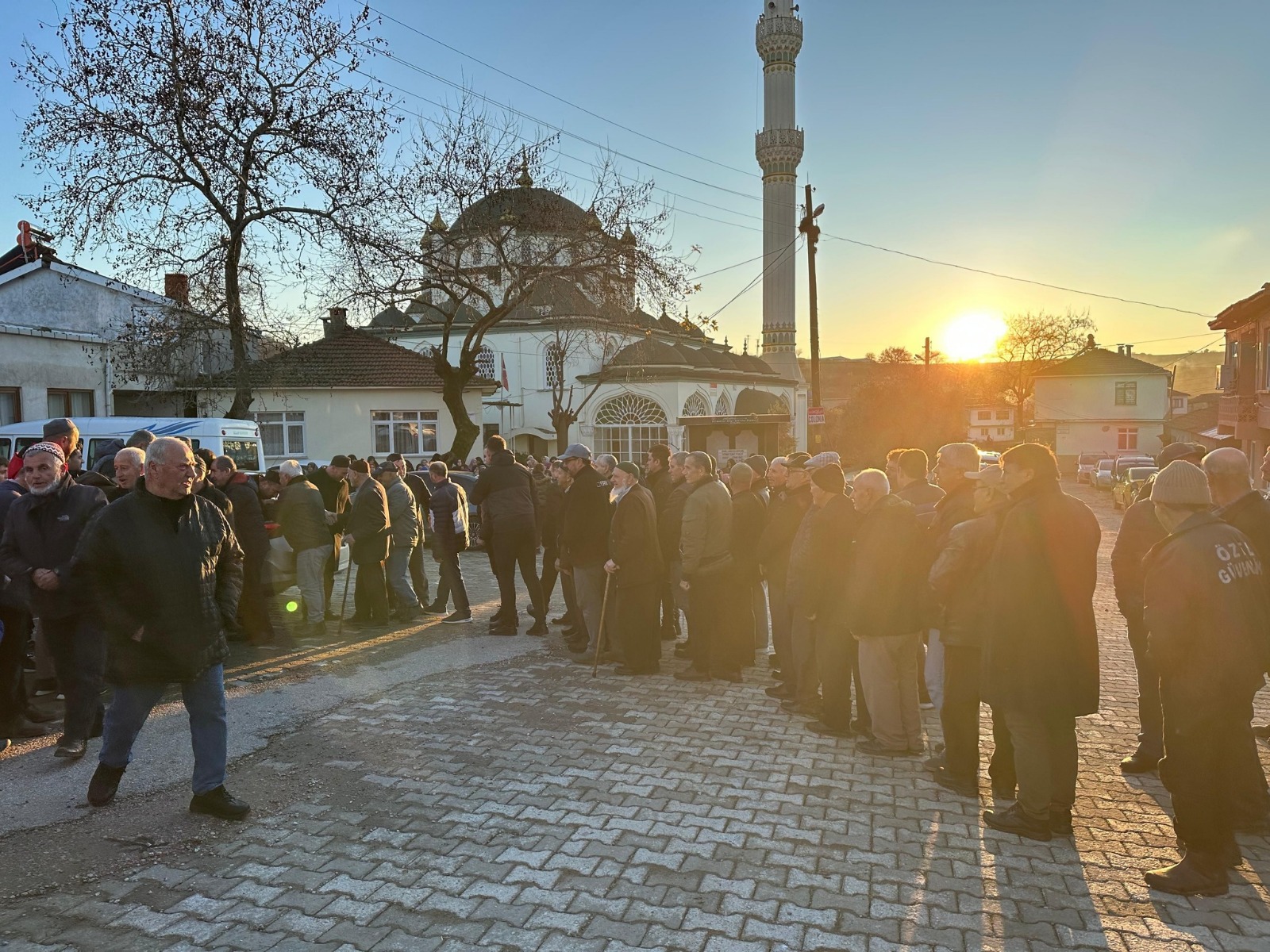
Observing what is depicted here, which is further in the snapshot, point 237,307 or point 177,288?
point 177,288

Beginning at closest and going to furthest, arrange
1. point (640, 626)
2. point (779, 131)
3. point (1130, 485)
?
point (640, 626)
point (1130, 485)
point (779, 131)

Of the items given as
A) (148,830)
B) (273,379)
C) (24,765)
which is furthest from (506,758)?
(273,379)

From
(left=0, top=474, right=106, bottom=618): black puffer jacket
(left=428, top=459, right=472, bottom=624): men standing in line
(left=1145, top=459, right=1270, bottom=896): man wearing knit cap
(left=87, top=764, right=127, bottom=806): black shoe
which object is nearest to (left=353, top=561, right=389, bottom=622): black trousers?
(left=428, top=459, right=472, bottom=624): men standing in line

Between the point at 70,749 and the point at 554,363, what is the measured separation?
120 ft

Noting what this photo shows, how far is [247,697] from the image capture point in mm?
6672

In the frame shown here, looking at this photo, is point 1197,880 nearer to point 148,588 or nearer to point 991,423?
point 148,588

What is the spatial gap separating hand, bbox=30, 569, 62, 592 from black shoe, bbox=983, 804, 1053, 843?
18.1 ft

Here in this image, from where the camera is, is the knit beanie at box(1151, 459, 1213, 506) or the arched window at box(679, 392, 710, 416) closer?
the knit beanie at box(1151, 459, 1213, 506)

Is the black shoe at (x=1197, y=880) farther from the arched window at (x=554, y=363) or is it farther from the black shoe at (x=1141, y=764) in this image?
the arched window at (x=554, y=363)

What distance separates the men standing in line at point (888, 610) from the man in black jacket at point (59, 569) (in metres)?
4.90

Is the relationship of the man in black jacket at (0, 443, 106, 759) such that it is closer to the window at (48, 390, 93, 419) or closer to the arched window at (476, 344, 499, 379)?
the window at (48, 390, 93, 419)

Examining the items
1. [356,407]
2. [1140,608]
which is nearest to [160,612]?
[1140,608]

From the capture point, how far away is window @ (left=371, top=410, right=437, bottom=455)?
3134 centimetres

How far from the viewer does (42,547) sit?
5.41 metres
